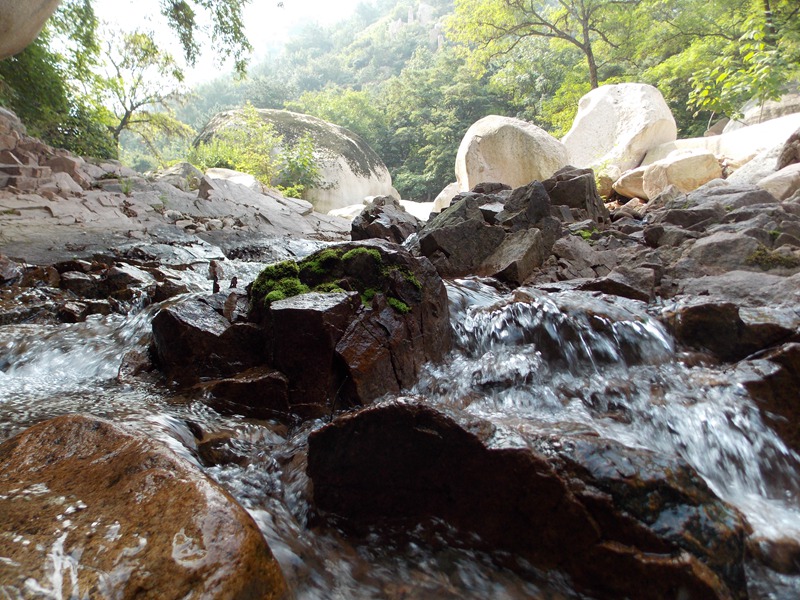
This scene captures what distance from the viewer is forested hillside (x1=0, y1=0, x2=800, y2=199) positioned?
11258 millimetres

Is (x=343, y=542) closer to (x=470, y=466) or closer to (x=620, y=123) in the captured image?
(x=470, y=466)

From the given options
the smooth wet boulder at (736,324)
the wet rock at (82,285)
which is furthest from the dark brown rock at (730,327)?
the wet rock at (82,285)

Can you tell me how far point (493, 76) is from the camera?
2506 cm

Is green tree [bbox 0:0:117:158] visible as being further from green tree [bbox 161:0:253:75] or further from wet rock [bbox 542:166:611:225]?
wet rock [bbox 542:166:611:225]

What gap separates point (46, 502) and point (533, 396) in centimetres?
276

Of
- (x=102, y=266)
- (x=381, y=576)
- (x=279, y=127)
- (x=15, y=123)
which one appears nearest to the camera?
(x=381, y=576)

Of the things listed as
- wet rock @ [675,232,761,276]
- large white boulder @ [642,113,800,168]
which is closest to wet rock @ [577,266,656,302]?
wet rock @ [675,232,761,276]

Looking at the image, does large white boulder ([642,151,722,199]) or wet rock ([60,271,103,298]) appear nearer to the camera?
wet rock ([60,271,103,298])

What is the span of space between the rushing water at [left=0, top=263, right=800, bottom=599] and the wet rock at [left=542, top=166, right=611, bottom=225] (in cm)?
470

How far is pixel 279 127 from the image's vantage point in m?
23.3

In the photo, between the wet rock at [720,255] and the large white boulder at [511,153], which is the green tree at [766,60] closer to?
the large white boulder at [511,153]

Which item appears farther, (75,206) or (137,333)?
(75,206)

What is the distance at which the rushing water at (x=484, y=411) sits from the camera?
1730mm

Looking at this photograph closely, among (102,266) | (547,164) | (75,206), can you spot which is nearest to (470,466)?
(102,266)
